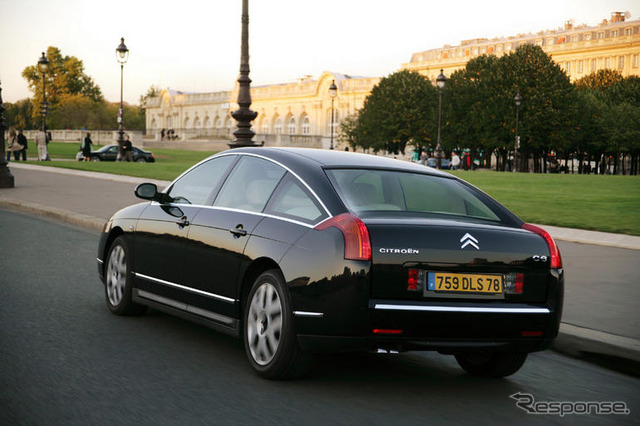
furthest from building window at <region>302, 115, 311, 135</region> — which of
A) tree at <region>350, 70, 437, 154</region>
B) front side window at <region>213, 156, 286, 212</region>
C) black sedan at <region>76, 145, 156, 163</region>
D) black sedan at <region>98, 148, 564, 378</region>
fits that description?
black sedan at <region>98, 148, 564, 378</region>

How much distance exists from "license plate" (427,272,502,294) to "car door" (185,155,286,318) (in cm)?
123

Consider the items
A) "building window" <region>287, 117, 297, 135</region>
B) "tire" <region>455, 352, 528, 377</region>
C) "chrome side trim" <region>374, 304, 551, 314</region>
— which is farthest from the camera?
"building window" <region>287, 117, 297, 135</region>

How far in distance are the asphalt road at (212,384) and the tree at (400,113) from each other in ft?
248

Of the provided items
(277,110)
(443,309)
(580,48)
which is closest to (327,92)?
(277,110)

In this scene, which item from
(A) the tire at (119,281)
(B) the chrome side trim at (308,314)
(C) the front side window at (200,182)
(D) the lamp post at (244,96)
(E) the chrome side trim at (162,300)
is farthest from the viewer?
(D) the lamp post at (244,96)

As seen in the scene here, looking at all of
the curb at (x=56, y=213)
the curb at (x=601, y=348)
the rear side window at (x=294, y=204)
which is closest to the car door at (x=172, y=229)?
the rear side window at (x=294, y=204)

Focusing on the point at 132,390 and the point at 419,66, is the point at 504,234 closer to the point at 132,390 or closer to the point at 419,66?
the point at 132,390

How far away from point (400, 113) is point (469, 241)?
260 feet

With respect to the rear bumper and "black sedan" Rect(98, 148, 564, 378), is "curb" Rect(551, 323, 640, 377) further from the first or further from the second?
the rear bumper

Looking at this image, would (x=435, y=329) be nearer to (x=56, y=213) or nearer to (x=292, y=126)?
(x=56, y=213)

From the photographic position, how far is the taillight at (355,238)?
15.7 feet

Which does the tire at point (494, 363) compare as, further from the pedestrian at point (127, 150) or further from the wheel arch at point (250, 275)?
the pedestrian at point (127, 150)

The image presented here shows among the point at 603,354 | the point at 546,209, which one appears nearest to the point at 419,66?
the point at 546,209

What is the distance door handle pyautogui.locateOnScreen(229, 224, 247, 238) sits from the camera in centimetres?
555
